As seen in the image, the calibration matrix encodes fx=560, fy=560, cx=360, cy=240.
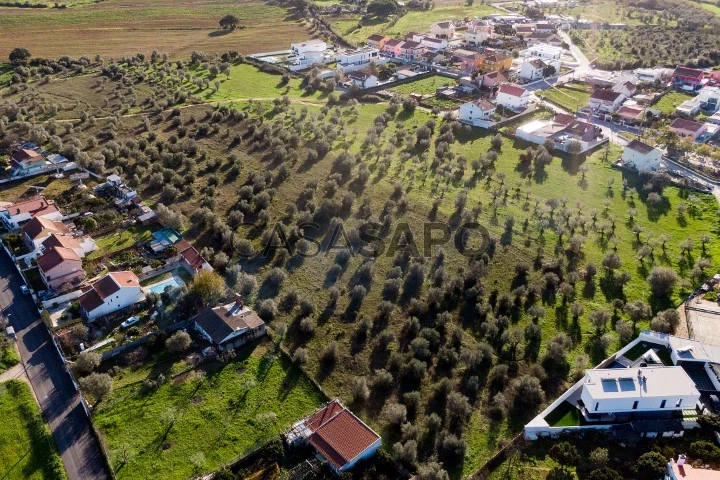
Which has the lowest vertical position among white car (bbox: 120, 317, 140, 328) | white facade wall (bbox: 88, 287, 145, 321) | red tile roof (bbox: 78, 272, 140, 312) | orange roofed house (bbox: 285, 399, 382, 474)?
orange roofed house (bbox: 285, 399, 382, 474)

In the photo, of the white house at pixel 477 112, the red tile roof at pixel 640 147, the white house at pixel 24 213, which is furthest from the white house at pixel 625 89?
the white house at pixel 24 213

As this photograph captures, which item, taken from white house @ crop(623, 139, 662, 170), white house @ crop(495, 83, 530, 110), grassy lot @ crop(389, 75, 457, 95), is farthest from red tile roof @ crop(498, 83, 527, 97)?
white house @ crop(623, 139, 662, 170)

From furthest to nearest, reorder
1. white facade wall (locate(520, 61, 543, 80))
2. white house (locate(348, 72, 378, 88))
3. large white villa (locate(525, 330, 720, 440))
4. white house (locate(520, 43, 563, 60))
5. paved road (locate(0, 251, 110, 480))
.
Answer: white house (locate(520, 43, 563, 60))
white facade wall (locate(520, 61, 543, 80))
white house (locate(348, 72, 378, 88))
large white villa (locate(525, 330, 720, 440))
paved road (locate(0, 251, 110, 480))

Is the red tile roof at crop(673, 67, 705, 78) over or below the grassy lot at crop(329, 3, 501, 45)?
below

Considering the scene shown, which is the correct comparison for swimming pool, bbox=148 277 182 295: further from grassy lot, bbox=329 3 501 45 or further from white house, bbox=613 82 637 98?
grassy lot, bbox=329 3 501 45

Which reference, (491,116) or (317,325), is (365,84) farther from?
(317,325)

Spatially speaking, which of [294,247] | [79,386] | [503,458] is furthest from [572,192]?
[79,386]

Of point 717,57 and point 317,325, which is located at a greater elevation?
point 717,57
